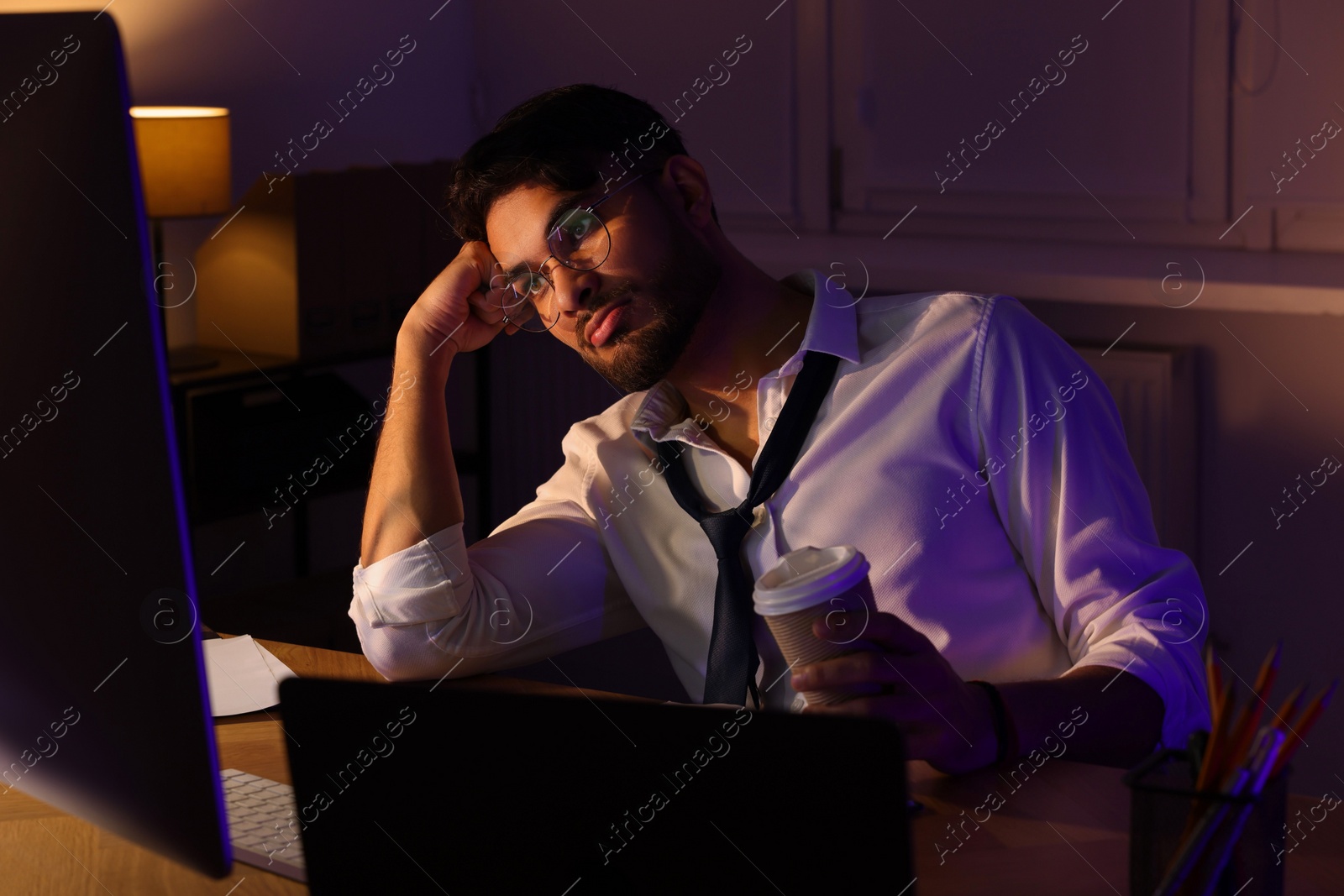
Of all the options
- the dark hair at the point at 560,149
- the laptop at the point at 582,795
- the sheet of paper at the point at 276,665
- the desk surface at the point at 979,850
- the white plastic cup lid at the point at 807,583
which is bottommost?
the desk surface at the point at 979,850

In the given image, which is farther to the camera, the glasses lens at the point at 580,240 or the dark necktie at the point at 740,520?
the glasses lens at the point at 580,240

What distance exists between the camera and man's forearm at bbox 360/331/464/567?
5.11ft

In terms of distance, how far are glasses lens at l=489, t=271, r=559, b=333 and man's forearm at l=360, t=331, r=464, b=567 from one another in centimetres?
9

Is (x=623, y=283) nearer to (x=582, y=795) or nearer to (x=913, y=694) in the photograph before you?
(x=913, y=694)

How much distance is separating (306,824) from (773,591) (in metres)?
0.31

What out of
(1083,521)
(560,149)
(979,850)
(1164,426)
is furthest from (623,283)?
(1164,426)

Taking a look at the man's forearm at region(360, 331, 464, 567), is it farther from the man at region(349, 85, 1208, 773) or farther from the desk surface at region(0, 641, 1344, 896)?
the desk surface at region(0, 641, 1344, 896)

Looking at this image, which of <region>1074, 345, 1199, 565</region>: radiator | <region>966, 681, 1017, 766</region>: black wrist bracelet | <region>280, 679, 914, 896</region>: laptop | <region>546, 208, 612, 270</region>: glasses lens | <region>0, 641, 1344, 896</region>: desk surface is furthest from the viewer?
<region>1074, 345, 1199, 565</region>: radiator

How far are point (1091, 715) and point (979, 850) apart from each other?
292mm

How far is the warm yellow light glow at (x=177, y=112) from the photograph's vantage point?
2.79 m

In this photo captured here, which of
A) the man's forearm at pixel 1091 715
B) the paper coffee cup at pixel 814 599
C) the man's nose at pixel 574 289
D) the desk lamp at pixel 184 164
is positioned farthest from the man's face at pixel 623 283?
the desk lamp at pixel 184 164

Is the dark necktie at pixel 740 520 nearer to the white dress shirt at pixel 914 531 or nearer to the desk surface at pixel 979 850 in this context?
the white dress shirt at pixel 914 531

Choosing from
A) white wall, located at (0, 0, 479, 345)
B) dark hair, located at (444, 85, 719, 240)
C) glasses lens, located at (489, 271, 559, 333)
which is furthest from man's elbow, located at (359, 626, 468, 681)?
white wall, located at (0, 0, 479, 345)

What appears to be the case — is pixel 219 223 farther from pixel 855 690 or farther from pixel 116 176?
pixel 116 176
